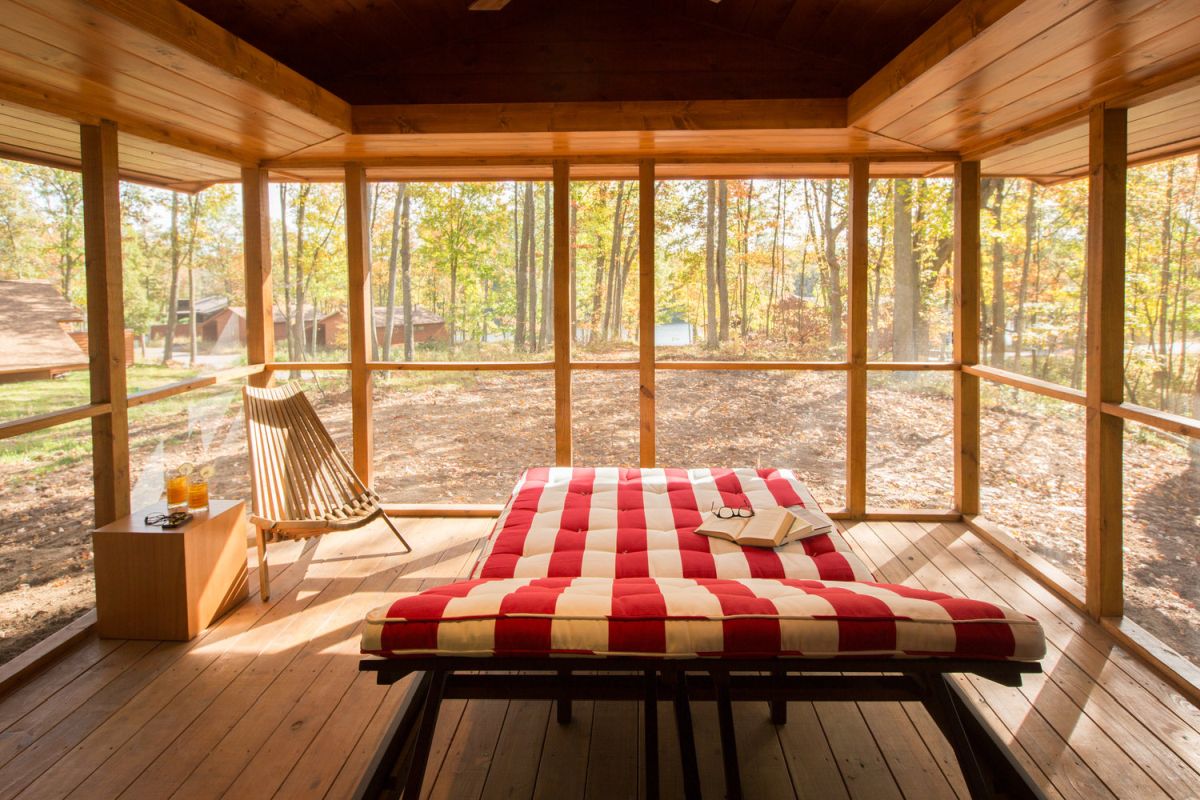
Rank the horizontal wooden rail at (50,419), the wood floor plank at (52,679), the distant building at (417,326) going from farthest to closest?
the distant building at (417,326), the horizontal wooden rail at (50,419), the wood floor plank at (52,679)

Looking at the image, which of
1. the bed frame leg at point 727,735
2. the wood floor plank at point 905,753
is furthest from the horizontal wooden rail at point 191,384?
the wood floor plank at point 905,753

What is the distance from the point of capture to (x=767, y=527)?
3.00 metres

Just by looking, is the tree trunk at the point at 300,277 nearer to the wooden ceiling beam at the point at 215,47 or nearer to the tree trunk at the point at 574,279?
the wooden ceiling beam at the point at 215,47

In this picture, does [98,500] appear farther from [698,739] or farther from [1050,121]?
[1050,121]

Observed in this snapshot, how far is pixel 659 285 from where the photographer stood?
525cm

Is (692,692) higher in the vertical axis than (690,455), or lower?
lower

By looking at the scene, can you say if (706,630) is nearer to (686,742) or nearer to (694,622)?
(694,622)

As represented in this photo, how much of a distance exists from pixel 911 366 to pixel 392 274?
11.5 feet

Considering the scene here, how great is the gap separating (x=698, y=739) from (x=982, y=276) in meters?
3.72

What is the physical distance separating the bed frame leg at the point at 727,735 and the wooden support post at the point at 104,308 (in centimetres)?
302

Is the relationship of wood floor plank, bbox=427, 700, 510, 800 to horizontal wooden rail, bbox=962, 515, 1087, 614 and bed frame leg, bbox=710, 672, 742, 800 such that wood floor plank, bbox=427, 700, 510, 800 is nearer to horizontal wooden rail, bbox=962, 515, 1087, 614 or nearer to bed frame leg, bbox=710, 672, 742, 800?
bed frame leg, bbox=710, 672, 742, 800

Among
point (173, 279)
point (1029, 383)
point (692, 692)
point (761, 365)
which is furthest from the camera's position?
point (761, 365)

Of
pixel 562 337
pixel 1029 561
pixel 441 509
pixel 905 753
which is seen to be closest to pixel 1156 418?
pixel 1029 561

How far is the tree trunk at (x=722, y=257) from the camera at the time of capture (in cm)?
524
